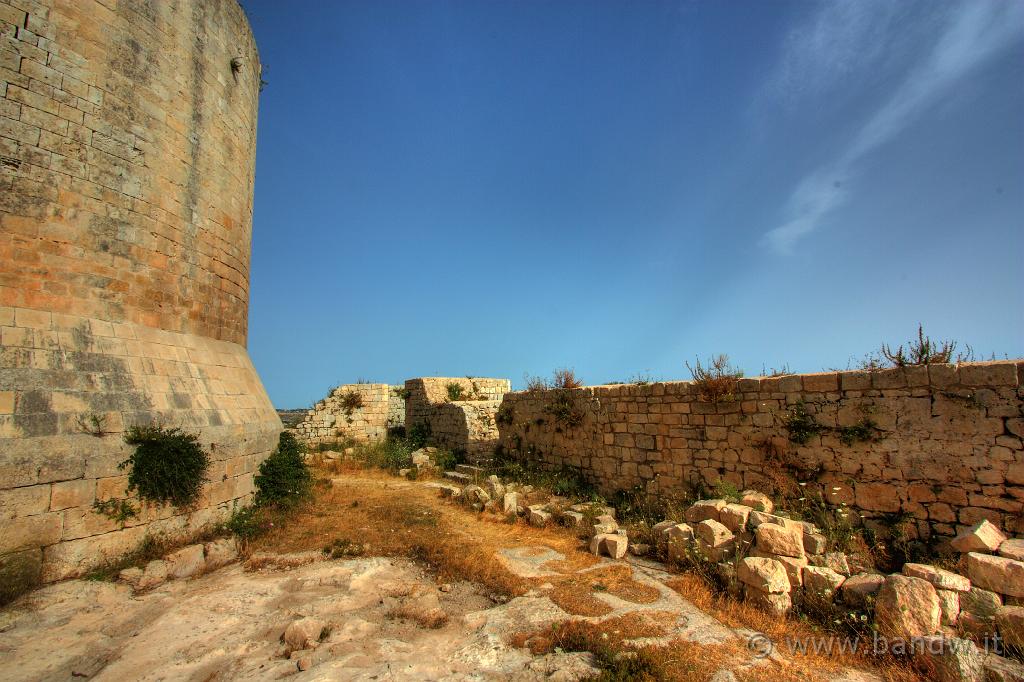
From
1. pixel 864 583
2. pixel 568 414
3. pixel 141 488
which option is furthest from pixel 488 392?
pixel 864 583

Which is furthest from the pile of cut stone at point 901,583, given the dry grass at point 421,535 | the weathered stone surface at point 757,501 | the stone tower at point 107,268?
the stone tower at point 107,268

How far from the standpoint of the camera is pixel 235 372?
7.82 meters

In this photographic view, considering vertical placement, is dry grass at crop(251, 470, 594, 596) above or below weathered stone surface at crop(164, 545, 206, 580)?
below

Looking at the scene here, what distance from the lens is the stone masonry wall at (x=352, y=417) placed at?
55.3ft

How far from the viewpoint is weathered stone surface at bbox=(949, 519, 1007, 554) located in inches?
173

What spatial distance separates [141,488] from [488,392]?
12112mm

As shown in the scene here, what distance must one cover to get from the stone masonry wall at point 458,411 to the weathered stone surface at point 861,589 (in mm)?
9904

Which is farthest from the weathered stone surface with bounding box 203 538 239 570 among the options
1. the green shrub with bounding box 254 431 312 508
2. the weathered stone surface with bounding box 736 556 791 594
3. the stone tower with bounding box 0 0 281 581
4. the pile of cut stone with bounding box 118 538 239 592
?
the weathered stone surface with bounding box 736 556 791 594

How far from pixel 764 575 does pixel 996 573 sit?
183cm

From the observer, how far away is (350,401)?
17484 millimetres

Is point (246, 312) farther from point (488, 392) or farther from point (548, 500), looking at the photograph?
point (488, 392)

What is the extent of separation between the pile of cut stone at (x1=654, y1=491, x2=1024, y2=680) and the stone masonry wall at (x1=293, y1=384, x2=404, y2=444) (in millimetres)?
13979

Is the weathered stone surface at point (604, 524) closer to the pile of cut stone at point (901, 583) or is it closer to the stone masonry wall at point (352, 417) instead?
the pile of cut stone at point (901, 583)

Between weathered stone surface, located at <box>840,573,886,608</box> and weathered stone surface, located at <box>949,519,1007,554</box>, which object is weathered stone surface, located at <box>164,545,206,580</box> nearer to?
weathered stone surface, located at <box>840,573,886,608</box>
